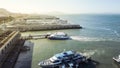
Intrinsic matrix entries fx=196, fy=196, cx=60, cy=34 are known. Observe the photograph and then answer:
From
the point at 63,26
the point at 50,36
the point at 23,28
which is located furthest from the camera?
the point at 63,26

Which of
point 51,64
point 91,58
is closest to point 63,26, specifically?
point 91,58

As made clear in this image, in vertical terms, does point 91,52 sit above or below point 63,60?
below

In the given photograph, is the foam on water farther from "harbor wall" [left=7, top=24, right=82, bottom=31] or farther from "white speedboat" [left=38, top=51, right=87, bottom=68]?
"harbor wall" [left=7, top=24, right=82, bottom=31]

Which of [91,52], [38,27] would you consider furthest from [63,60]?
[38,27]

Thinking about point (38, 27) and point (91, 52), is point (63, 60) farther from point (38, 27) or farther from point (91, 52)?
point (38, 27)

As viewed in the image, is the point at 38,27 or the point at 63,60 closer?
the point at 63,60

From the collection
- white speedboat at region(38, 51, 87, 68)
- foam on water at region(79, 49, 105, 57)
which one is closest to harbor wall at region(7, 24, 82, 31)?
foam on water at region(79, 49, 105, 57)

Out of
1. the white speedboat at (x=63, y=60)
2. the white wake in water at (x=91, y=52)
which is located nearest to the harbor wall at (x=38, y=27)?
the white wake in water at (x=91, y=52)

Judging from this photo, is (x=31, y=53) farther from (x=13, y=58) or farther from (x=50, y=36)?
(x=50, y=36)

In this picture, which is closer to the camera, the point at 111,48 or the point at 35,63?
the point at 35,63
